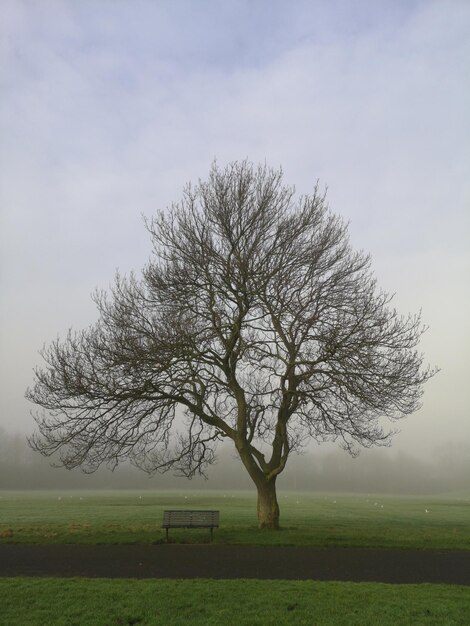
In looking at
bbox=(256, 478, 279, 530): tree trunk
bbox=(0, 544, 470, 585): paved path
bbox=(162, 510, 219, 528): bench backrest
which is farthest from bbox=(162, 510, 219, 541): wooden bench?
bbox=(256, 478, 279, 530): tree trunk

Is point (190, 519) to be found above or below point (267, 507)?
below

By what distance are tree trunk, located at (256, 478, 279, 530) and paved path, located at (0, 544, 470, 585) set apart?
13.4 feet

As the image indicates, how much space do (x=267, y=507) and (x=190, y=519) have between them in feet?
12.9

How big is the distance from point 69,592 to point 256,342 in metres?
12.1

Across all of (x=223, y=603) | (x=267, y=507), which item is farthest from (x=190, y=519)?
(x=223, y=603)

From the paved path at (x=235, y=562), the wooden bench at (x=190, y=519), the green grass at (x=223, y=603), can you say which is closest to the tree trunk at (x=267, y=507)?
the wooden bench at (x=190, y=519)

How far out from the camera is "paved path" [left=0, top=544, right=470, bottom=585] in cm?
1070

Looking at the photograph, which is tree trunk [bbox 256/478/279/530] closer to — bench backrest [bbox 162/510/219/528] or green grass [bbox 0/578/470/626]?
bench backrest [bbox 162/510/219/528]

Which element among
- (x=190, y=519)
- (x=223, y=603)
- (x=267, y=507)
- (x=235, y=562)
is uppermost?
(x=267, y=507)

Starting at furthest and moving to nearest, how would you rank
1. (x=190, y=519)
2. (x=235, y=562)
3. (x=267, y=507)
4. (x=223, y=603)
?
(x=267, y=507), (x=190, y=519), (x=235, y=562), (x=223, y=603)

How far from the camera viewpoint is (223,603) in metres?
8.30

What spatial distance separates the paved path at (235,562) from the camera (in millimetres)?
10703

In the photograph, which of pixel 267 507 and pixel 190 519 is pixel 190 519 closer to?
pixel 190 519

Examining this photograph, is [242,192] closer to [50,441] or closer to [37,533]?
[50,441]
